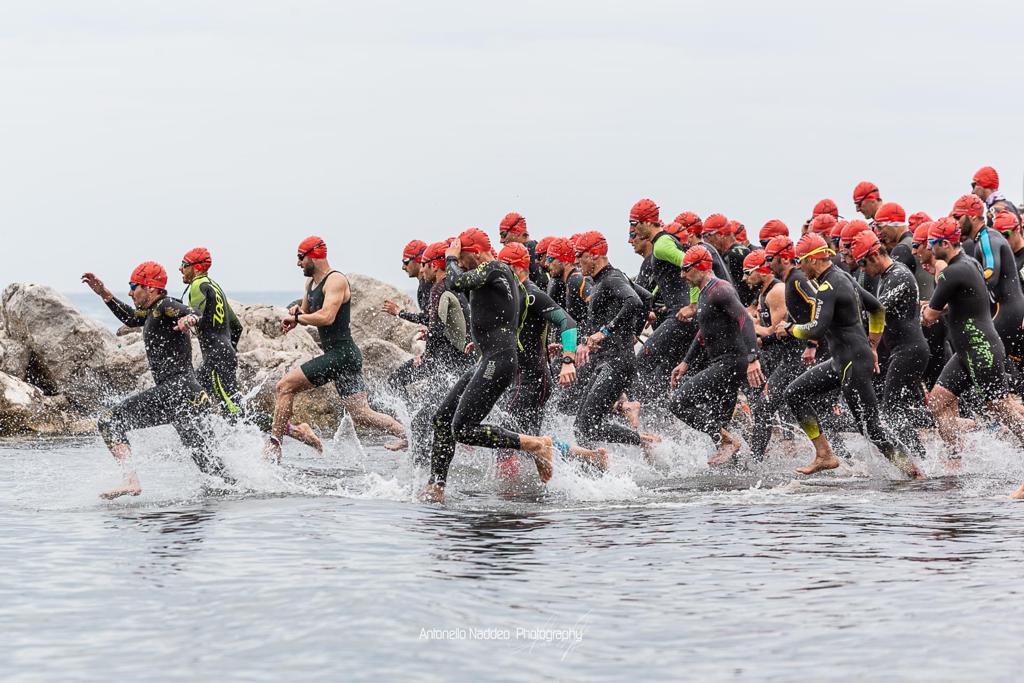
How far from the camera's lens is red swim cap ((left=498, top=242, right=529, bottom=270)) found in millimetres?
10812

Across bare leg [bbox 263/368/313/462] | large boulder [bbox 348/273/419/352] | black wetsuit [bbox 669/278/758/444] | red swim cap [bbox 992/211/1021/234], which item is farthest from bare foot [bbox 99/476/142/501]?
large boulder [bbox 348/273/419/352]

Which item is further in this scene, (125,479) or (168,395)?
(168,395)

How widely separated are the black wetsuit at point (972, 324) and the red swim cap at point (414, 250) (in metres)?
5.00

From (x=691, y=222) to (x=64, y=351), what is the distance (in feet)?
27.9

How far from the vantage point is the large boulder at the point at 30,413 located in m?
16.2

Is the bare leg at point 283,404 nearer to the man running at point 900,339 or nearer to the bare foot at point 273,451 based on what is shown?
the bare foot at point 273,451

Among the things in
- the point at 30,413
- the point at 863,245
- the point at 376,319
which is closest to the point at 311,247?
the point at 863,245

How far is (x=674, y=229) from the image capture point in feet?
45.0

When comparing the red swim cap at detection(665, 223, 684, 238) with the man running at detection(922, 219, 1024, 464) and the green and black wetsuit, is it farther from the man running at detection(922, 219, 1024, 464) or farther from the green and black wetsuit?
the green and black wetsuit

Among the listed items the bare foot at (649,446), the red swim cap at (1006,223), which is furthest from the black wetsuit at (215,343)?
the red swim cap at (1006,223)

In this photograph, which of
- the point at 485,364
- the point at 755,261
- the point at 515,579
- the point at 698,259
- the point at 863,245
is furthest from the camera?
the point at 755,261

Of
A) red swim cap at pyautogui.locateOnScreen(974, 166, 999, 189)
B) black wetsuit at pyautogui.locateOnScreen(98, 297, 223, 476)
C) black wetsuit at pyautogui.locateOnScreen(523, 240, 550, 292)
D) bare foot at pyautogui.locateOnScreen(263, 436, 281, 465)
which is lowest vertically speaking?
bare foot at pyautogui.locateOnScreen(263, 436, 281, 465)

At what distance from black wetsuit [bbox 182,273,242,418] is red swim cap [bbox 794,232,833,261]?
4.91m

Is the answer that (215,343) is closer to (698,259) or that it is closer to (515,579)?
(698,259)
